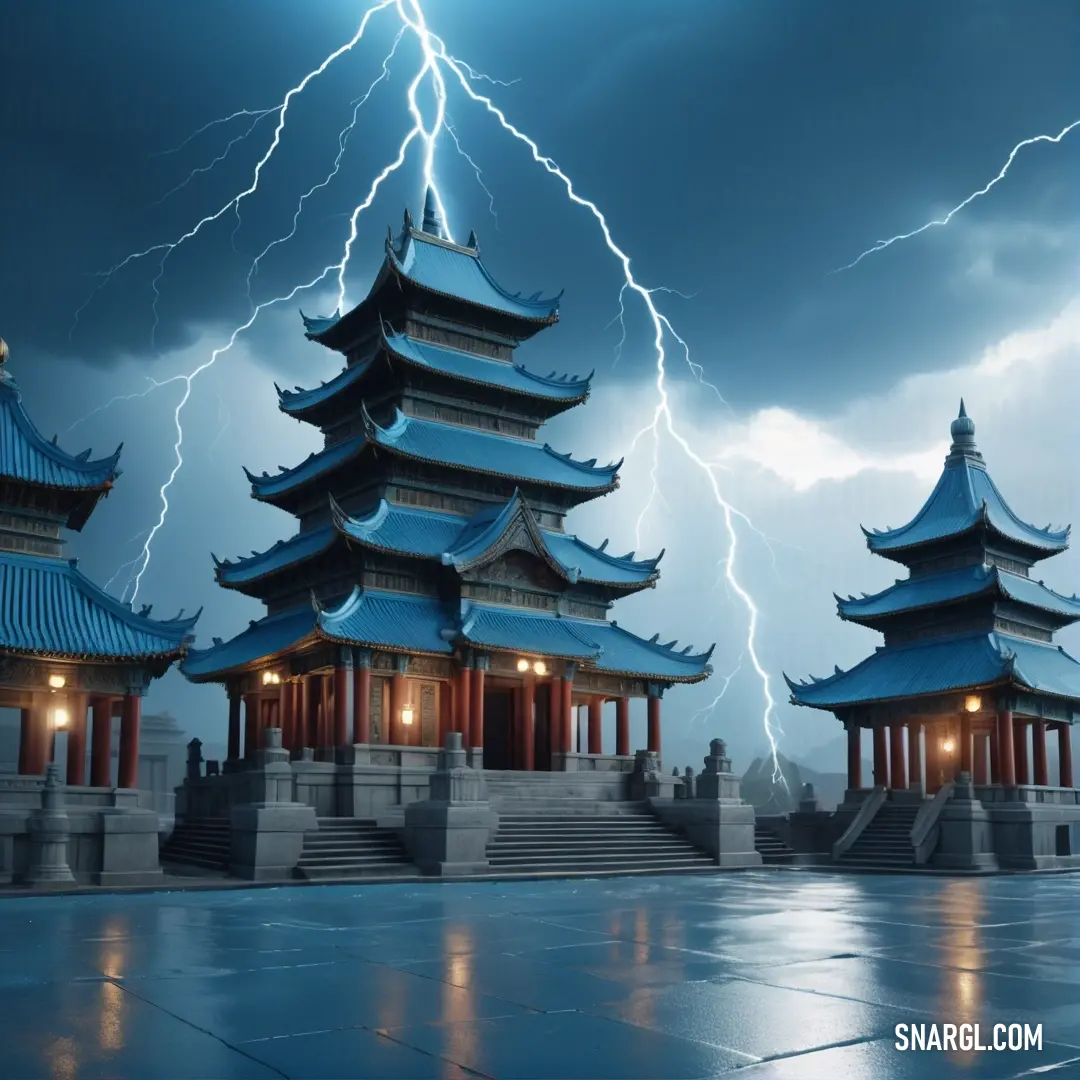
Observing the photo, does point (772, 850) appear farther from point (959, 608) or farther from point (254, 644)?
point (254, 644)

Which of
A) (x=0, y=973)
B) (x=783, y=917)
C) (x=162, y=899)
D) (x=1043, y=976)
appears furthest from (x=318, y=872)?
(x=1043, y=976)

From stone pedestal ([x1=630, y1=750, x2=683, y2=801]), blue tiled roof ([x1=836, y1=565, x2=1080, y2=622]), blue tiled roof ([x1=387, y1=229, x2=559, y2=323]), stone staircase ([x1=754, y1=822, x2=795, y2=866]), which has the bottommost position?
stone staircase ([x1=754, y1=822, x2=795, y2=866])

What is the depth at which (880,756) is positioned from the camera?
42.4 metres

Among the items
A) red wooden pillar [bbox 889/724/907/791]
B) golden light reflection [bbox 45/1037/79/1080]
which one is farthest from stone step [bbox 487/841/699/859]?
golden light reflection [bbox 45/1037/79/1080]

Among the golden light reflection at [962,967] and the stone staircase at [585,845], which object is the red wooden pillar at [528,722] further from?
the golden light reflection at [962,967]

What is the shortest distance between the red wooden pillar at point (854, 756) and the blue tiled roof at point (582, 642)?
17.5ft

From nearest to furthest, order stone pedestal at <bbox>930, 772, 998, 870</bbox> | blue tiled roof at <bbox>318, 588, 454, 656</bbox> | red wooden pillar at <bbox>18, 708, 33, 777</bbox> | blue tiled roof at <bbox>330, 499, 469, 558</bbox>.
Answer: red wooden pillar at <bbox>18, 708, 33, 777</bbox> < stone pedestal at <bbox>930, 772, 998, 870</bbox> < blue tiled roof at <bbox>318, 588, 454, 656</bbox> < blue tiled roof at <bbox>330, 499, 469, 558</bbox>

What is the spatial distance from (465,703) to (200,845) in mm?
8979

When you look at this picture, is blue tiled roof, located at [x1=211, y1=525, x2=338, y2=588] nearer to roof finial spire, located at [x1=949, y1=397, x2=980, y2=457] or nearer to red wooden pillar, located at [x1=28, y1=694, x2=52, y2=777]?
red wooden pillar, located at [x1=28, y1=694, x2=52, y2=777]

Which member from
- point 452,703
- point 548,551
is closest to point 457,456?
point 548,551

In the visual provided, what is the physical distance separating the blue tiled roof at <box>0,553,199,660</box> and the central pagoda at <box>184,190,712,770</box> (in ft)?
20.7

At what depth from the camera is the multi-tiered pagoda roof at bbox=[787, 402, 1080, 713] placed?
1606 inches

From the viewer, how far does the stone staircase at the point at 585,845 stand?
29016 mm

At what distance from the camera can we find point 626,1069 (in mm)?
7996
